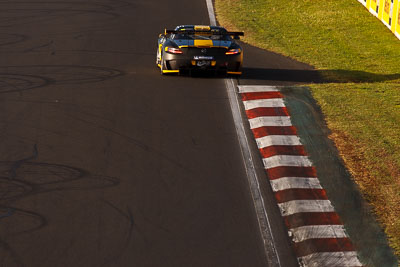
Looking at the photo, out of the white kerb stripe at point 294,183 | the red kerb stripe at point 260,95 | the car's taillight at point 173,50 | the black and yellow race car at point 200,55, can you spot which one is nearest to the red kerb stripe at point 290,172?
the white kerb stripe at point 294,183

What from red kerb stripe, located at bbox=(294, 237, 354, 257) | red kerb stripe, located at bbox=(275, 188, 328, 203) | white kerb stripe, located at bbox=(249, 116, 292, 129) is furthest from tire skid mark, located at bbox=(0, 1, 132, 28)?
red kerb stripe, located at bbox=(294, 237, 354, 257)

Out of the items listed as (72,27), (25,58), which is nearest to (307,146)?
(25,58)

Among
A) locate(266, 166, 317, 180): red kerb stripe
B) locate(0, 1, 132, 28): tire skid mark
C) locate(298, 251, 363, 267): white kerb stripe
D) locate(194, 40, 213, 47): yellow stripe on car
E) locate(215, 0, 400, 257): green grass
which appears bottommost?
locate(0, 1, 132, 28): tire skid mark

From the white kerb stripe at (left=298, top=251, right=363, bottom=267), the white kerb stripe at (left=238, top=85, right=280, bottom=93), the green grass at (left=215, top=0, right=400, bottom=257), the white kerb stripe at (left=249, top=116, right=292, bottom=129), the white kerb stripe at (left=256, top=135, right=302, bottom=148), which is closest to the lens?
the white kerb stripe at (left=298, top=251, right=363, bottom=267)

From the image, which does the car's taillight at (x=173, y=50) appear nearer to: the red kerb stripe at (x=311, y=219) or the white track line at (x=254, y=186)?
the white track line at (x=254, y=186)

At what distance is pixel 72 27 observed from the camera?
24.7 metres

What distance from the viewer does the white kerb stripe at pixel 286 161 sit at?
12.7 metres

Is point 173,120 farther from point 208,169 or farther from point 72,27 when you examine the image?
point 72,27

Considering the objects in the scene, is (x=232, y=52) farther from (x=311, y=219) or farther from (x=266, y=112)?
(x=311, y=219)

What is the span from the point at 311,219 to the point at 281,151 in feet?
8.80

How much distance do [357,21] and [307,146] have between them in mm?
15244

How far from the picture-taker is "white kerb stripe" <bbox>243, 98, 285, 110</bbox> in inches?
620

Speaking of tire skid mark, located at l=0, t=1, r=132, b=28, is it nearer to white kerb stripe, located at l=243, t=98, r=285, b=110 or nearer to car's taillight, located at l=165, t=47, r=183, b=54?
car's taillight, located at l=165, t=47, r=183, b=54

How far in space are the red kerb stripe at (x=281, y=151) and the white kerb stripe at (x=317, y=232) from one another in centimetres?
276
